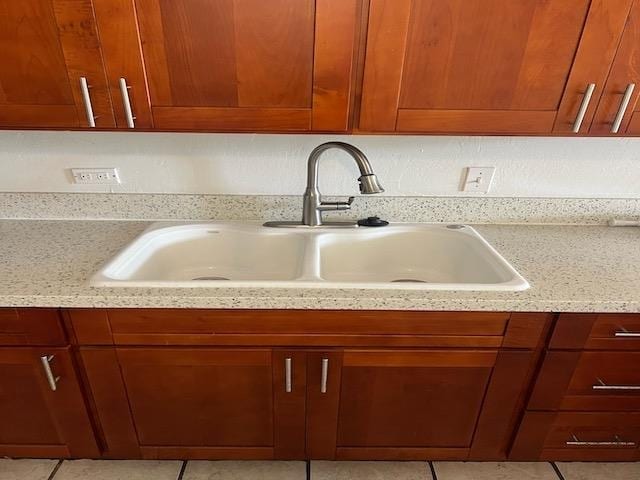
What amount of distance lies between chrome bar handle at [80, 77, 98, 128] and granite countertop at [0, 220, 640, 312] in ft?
1.35

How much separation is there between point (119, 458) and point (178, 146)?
3.66 ft

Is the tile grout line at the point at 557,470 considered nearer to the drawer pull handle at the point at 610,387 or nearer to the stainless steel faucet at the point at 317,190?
the drawer pull handle at the point at 610,387

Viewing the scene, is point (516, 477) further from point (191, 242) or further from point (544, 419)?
point (191, 242)

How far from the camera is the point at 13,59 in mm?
917

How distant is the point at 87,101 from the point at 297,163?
2.22 feet

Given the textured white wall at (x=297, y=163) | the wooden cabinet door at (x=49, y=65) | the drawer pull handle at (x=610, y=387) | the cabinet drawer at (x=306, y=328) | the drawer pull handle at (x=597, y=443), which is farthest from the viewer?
the textured white wall at (x=297, y=163)

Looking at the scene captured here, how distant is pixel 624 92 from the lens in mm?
974

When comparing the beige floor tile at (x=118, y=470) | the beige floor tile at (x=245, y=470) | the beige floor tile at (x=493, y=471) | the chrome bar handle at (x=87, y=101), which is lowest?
the beige floor tile at (x=118, y=470)

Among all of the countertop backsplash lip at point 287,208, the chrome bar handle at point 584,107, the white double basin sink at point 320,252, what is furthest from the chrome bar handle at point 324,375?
the chrome bar handle at point 584,107

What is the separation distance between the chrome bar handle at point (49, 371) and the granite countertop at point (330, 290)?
0.19 metres

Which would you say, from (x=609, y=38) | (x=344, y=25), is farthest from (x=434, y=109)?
(x=609, y=38)

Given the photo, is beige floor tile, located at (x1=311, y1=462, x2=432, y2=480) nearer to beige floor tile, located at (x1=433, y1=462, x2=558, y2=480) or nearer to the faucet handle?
beige floor tile, located at (x1=433, y1=462, x2=558, y2=480)

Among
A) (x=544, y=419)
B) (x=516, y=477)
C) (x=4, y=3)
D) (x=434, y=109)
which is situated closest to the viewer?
(x=4, y=3)

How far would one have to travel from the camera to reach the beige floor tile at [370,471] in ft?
4.35
